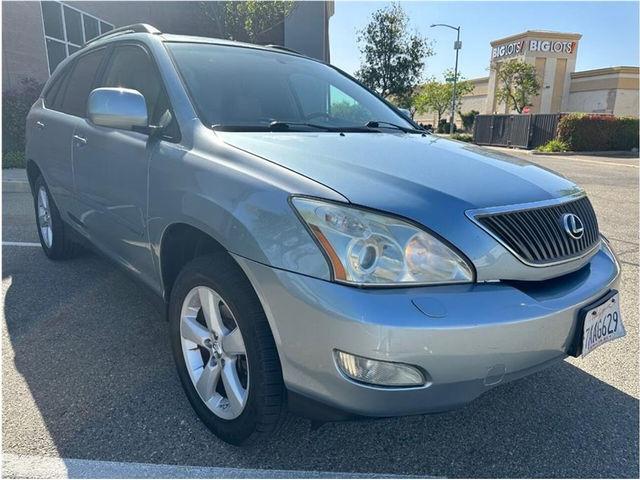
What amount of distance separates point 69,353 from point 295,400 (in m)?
1.70

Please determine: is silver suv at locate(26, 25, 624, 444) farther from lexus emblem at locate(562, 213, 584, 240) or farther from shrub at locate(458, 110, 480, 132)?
shrub at locate(458, 110, 480, 132)

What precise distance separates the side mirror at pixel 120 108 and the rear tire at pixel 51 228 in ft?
5.43

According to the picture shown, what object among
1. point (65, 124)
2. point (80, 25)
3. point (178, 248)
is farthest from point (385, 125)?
point (80, 25)

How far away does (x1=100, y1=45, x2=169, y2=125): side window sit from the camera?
2.56m

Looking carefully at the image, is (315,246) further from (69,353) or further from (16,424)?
(69,353)

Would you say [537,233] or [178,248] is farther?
[178,248]

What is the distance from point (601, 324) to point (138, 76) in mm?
2679

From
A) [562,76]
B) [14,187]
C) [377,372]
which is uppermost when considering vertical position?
[562,76]

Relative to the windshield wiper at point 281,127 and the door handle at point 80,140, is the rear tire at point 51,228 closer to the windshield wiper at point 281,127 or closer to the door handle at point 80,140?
the door handle at point 80,140

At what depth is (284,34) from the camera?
643 inches

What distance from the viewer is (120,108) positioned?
2393 millimetres

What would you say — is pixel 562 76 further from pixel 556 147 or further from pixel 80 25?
pixel 80 25

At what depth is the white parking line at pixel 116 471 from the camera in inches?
73.6

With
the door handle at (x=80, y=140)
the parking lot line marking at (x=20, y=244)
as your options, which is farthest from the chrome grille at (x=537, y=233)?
the parking lot line marking at (x=20, y=244)
